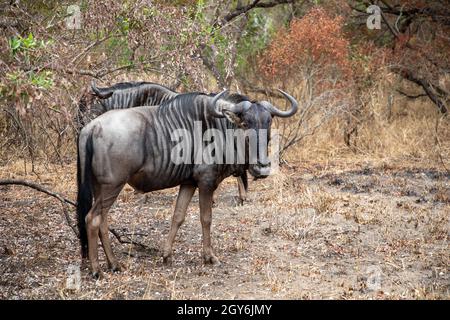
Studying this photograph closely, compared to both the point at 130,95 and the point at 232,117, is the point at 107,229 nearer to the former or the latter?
the point at 232,117

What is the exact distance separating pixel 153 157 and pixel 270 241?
1760mm

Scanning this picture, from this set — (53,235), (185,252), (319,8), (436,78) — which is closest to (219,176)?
(185,252)

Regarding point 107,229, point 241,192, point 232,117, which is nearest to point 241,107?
point 232,117

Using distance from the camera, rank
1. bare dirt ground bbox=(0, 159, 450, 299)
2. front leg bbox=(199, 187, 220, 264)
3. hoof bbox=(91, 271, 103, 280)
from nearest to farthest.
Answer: bare dirt ground bbox=(0, 159, 450, 299) < hoof bbox=(91, 271, 103, 280) < front leg bbox=(199, 187, 220, 264)

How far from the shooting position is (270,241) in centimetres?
734

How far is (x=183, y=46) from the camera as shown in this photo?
7.52 metres

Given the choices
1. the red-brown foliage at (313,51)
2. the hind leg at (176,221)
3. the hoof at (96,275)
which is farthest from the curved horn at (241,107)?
the red-brown foliage at (313,51)

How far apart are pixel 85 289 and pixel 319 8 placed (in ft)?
25.1

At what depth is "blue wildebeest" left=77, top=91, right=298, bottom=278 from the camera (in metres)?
5.92

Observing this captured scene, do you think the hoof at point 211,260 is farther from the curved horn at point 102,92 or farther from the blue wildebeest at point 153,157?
the curved horn at point 102,92

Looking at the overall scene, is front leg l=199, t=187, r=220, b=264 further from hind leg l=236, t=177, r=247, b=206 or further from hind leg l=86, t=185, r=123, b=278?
hind leg l=236, t=177, r=247, b=206

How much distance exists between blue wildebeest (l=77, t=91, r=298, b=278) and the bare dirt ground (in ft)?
1.36

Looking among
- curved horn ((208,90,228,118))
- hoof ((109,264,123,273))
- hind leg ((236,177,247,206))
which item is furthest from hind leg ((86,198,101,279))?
hind leg ((236,177,247,206))
